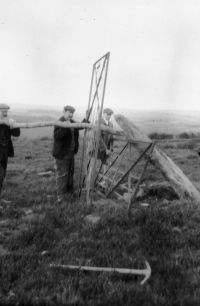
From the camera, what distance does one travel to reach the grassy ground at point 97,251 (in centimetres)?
402

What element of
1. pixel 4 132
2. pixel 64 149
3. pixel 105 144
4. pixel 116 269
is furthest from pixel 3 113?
pixel 116 269

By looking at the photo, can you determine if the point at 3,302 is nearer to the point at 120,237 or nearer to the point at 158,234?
the point at 120,237

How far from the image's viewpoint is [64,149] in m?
8.64

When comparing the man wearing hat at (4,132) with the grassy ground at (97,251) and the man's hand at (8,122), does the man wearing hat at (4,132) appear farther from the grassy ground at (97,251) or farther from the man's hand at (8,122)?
the grassy ground at (97,251)

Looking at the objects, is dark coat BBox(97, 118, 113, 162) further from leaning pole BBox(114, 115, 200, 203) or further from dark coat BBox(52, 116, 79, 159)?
dark coat BBox(52, 116, 79, 159)

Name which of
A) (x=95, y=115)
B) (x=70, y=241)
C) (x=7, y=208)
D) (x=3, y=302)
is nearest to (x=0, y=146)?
(x=7, y=208)

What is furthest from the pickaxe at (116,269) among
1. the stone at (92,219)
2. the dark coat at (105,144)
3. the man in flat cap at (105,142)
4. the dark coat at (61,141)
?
the man in flat cap at (105,142)

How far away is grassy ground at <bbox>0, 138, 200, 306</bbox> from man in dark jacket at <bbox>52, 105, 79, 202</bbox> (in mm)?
476

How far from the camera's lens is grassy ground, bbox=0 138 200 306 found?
158 inches

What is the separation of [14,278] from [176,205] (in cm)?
409

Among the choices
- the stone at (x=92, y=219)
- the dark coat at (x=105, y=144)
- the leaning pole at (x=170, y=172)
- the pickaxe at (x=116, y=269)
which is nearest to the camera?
the pickaxe at (x=116, y=269)

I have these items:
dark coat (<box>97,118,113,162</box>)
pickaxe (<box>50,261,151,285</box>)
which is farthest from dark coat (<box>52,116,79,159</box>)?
pickaxe (<box>50,261,151,285</box>)

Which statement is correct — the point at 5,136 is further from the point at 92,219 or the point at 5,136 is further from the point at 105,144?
the point at 105,144

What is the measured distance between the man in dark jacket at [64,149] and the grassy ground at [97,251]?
0.48 meters
